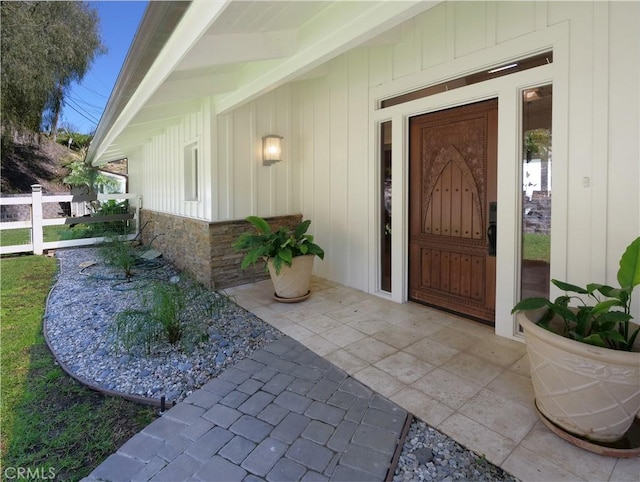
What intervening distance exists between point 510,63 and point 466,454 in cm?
313

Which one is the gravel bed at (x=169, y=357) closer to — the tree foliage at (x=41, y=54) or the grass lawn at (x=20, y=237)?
the grass lawn at (x=20, y=237)

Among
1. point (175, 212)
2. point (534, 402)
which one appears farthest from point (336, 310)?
point (175, 212)

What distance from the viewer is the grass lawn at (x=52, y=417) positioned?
1877mm

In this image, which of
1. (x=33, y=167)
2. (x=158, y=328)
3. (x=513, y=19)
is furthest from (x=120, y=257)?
(x=33, y=167)

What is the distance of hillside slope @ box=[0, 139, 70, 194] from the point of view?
16719mm

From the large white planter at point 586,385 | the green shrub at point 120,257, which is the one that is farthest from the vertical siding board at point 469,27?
the green shrub at point 120,257

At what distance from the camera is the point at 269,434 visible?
197cm

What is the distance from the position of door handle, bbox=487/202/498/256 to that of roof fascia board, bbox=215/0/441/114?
1899 millimetres

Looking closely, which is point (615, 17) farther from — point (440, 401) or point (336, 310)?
point (336, 310)

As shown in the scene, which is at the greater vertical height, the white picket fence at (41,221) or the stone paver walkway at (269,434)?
the white picket fence at (41,221)

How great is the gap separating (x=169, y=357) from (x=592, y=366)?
2.99 m

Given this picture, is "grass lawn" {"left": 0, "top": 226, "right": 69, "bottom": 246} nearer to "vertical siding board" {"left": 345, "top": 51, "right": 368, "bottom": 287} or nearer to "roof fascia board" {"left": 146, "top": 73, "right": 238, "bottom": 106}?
"roof fascia board" {"left": 146, "top": 73, "right": 238, "bottom": 106}

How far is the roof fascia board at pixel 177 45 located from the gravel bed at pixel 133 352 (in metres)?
2.35

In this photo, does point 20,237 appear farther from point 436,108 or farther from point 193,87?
point 436,108
